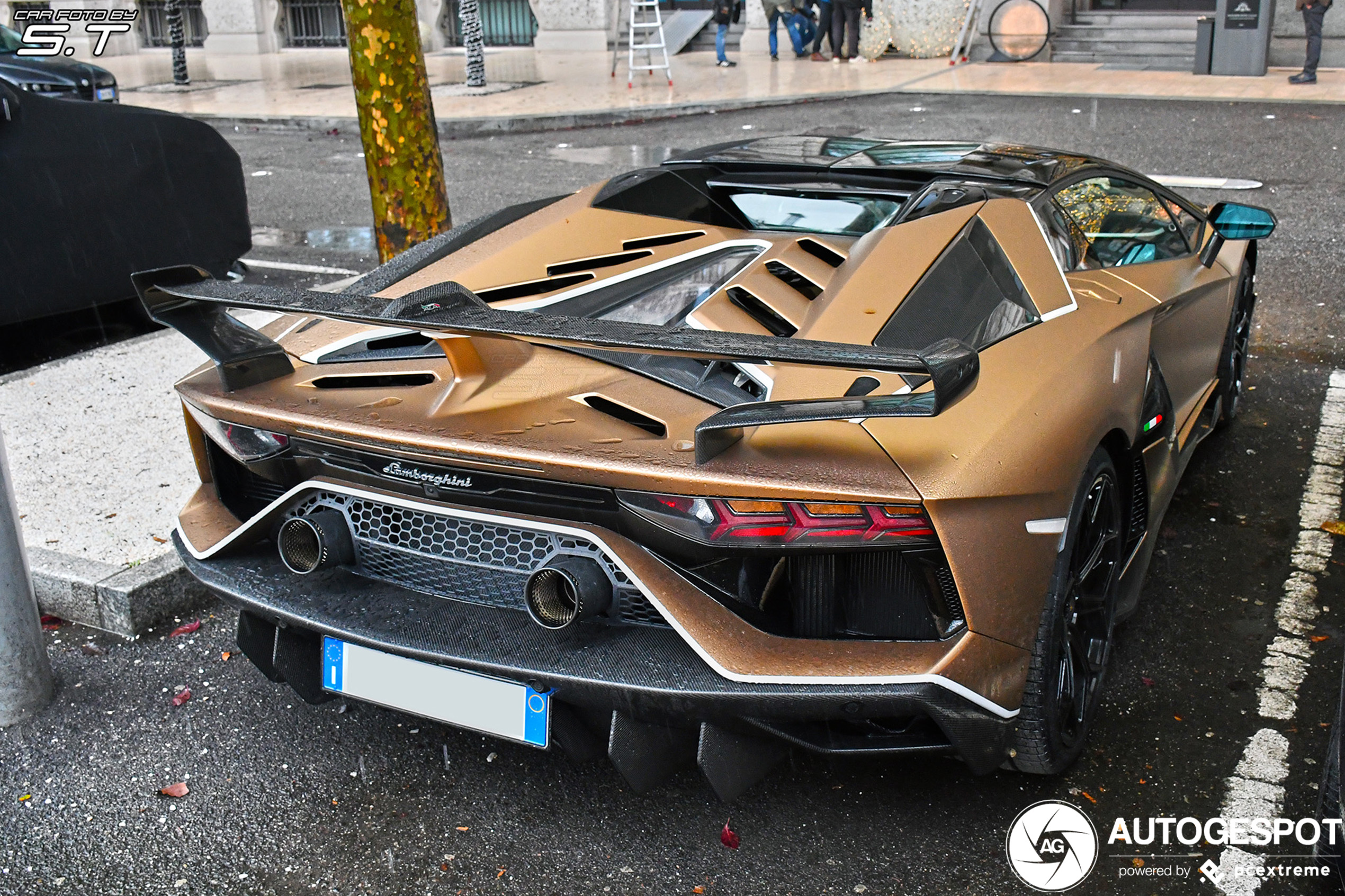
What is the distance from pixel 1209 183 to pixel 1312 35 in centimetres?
717

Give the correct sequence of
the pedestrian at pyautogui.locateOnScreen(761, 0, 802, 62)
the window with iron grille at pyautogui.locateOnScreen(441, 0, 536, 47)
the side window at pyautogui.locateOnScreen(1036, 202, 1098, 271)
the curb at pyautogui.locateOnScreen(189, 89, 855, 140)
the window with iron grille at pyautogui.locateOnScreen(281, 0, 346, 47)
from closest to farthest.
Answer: the side window at pyautogui.locateOnScreen(1036, 202, 1098, 271) < the curb at pyautogui.locateOnScreen(189, 89, 855, 140) < the pedestrian at pyautogui.locateOnScreen(761, 0, 802, 62) < the window with iron grille at pyautogui.locateOnScreen(441, 0, 536, 47) < the window with iron grille at pyautogui.locateOnScreen(281, 0, 346, 47)

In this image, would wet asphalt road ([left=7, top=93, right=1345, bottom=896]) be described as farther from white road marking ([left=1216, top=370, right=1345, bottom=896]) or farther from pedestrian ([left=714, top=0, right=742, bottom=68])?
pedestrian ([left=714, top=0, right=742, bottom=68])

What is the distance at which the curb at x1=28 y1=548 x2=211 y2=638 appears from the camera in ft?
12.5

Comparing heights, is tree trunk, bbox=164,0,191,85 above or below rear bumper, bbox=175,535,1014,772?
above

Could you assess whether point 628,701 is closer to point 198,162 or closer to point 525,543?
point 525,543

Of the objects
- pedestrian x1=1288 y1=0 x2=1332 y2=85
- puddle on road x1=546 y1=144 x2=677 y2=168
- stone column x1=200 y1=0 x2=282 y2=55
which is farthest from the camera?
stone column x1=200 y1=0 x2=282 y2=55

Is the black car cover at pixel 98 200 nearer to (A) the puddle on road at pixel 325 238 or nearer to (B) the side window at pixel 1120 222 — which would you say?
(A) the puddle on road at pixel 325 238

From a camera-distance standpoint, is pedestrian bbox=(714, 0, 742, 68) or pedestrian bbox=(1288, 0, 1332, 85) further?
pedestrian bbox=(714, 0, 742, 68)

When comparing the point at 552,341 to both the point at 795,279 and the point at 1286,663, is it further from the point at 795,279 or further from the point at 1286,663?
the point at 1286,663

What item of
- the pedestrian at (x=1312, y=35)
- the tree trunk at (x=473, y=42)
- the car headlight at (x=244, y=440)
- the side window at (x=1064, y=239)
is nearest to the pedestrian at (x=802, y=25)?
the tree trunk at (x=473, y=42)

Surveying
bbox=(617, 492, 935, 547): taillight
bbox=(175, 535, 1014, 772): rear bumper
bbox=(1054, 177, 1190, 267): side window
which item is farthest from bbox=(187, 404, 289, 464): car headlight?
bbox=(1054, 177, 1190, 267): side window

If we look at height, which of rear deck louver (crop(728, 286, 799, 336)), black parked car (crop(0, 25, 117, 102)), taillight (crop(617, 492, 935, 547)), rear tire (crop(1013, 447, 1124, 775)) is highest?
black parked car (crop(0, 25, 117, 102))

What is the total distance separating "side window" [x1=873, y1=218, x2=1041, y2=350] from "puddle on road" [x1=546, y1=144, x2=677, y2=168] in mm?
8807

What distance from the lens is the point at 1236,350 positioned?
482 centimetres
